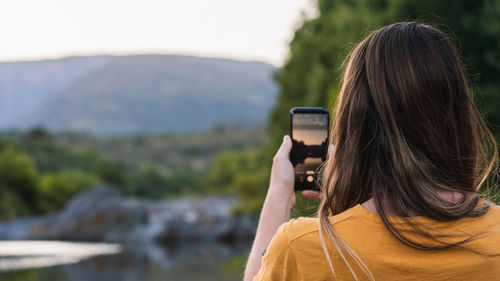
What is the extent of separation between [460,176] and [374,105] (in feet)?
0.96

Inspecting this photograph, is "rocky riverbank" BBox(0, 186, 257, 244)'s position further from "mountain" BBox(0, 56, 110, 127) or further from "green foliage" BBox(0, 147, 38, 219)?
"mountain" BBox(0, 56, 110, 127)

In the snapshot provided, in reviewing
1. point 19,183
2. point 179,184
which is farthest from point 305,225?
point 179,184

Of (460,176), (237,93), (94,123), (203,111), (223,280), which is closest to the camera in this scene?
(460,176)

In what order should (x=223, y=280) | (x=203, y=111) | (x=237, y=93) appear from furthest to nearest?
(x=237, y=93) → (x=203, y=111) → (x=223, y=280)

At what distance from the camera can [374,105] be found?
1.39m

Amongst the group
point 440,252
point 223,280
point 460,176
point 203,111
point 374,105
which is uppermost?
point 374,105

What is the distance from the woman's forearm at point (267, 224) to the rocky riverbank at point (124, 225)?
882 inches

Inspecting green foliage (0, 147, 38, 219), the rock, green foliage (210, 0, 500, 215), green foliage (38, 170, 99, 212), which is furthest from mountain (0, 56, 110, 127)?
green foliage (210, 0, 500, 215)

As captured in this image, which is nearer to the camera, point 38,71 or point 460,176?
point 460,176

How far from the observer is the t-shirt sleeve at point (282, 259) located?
1.29 metres

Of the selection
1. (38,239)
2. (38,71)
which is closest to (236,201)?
(38,239)

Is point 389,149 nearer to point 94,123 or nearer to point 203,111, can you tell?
point 94,123

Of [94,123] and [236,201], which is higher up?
[236,201]

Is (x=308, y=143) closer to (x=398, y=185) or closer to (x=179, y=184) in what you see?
(x=398, y=185)
